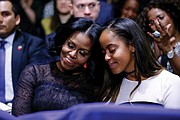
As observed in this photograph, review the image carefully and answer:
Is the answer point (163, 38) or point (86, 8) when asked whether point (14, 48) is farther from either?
point (163, 38)

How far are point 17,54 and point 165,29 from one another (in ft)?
3.87

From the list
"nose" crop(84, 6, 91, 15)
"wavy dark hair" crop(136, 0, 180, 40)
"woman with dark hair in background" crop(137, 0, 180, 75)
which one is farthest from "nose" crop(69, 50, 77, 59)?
"nose" crop(84, 6, 91, 15)

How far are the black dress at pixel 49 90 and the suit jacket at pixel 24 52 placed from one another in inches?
29.8

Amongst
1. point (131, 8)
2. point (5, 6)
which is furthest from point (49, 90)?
point (131, 8)

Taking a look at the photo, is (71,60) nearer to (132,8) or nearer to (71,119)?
(71,119)

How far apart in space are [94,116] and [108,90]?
722 mm

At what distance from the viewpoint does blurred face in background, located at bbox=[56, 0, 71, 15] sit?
3.41 meters

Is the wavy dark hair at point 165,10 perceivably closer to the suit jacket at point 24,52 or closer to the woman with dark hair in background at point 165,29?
the woman with dark hair in background at point 165,29

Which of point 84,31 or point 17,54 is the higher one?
point 84,31

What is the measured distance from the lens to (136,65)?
2041mm

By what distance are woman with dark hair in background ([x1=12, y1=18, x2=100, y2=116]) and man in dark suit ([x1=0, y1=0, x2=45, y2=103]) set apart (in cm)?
75

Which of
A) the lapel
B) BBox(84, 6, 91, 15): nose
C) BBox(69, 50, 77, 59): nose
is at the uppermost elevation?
BBox(69, 50, 77, 59): nose

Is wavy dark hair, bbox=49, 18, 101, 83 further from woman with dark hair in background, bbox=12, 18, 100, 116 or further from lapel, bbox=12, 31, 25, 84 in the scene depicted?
lapel, bbox=12, 31, 25, 84

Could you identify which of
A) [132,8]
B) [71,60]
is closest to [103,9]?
[132,8]
